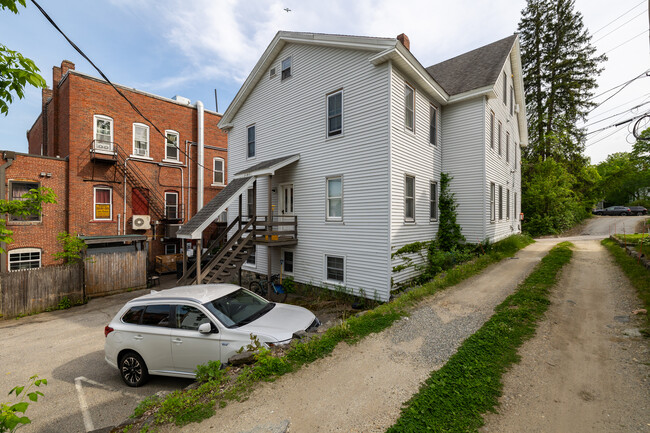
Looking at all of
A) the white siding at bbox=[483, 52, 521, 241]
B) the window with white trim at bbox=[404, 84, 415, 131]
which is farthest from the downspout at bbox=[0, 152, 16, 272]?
the white siding at bbox=[483, 52, 521, 241]

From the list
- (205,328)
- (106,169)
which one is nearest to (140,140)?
(106,169)

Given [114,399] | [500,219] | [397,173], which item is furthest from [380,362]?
[500,219]

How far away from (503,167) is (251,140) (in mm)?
14347

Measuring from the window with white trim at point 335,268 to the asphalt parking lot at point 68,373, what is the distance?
6268 mm

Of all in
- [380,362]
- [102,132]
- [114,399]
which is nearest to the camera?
[380,362]

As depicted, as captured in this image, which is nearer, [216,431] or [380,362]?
[216,431]

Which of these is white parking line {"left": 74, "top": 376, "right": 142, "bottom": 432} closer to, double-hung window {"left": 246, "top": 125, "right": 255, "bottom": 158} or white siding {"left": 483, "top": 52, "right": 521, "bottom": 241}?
double-hung window {"left": 246, "top": 125, "right": 255, "bottom": 158}

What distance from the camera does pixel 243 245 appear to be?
37.7 feet

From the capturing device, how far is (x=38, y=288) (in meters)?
10.8

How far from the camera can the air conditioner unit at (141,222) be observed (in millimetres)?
16953

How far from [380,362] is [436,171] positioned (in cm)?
1049

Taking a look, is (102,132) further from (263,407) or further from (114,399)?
(263,407)

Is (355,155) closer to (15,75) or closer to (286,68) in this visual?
(286,68)

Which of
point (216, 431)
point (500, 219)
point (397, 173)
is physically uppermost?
point (397, 173)
